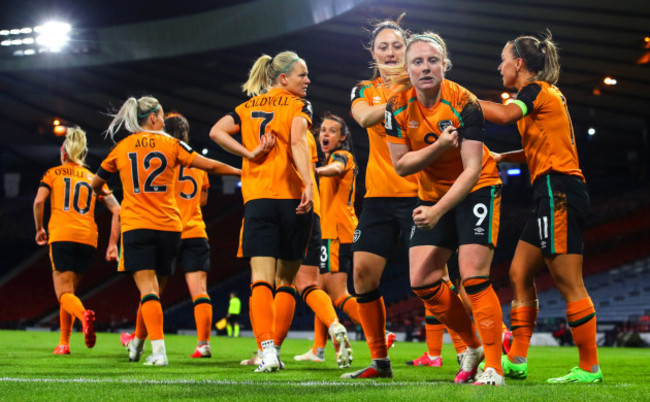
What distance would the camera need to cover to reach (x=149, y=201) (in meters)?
6.11

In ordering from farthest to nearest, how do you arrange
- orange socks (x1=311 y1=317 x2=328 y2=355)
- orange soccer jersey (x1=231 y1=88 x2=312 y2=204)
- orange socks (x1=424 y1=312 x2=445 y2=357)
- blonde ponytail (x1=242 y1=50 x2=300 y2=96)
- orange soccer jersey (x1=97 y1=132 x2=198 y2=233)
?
orange socks (x1=311 y1=317 x2=328 y2=355) < orange socks (x1=424 y1=312 x2=445 y2=357) < orange soccer jersey (x1=97 y1=132 x2=198 y2=233) < blonde ponytail (x1=242 y1=50 x2=300 y2=96) < orange soccer jersey (x1=231 y1=88 x2=312 y2=204)

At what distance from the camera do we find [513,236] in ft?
Result: 97.6

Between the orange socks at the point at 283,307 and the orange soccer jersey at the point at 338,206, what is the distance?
50.7 inches

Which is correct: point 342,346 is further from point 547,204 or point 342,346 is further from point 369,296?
point 547,204

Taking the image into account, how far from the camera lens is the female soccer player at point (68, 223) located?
777cm

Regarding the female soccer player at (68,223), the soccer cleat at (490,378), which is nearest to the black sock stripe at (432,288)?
the soccer cleat at (490,378)

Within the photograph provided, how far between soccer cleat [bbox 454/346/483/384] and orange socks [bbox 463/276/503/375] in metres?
0.34

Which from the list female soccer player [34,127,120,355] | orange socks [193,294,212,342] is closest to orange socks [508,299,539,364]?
orange socks [193,294,212,342]

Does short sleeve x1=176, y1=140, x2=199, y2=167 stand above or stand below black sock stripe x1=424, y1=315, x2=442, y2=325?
above

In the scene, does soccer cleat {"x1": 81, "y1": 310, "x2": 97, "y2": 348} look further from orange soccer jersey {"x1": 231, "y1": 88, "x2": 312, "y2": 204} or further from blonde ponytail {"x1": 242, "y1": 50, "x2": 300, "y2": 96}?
blonde ponytail {"x1": 242, "y1": 50, "x2": 300, "y2": 96}

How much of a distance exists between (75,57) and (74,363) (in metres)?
19.1

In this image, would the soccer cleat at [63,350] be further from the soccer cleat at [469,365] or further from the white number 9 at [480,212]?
the white number 9 at [480,212]

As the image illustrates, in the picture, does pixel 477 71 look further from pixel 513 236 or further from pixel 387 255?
pixel 387 255

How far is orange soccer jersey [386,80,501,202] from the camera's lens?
401 cm
